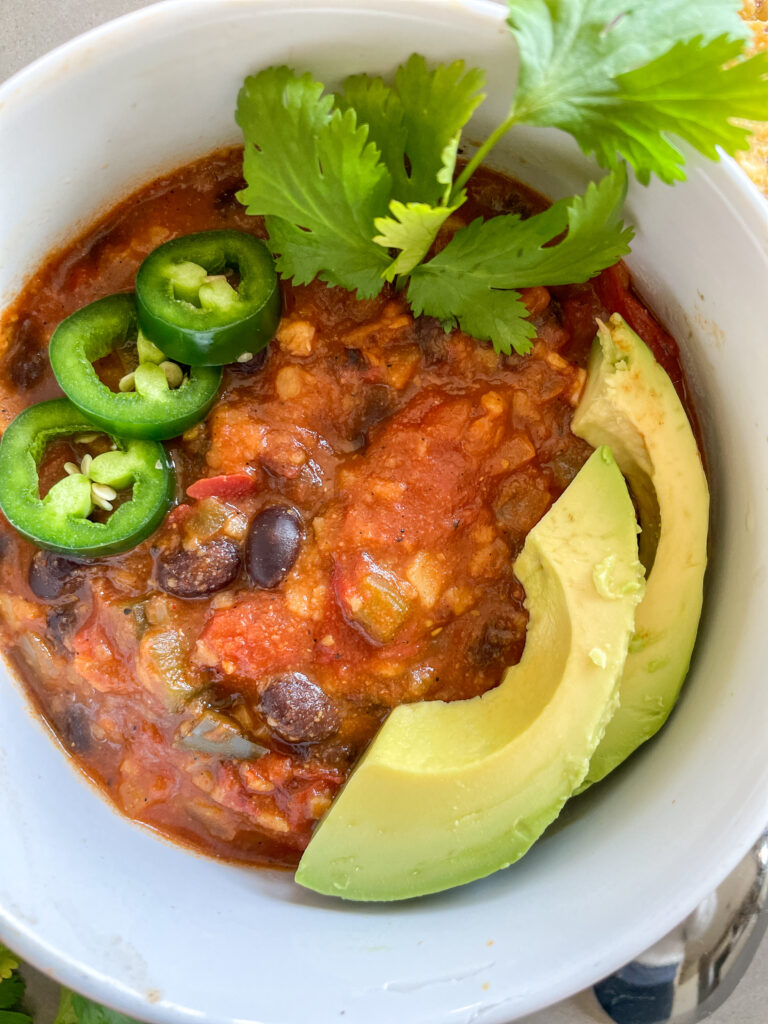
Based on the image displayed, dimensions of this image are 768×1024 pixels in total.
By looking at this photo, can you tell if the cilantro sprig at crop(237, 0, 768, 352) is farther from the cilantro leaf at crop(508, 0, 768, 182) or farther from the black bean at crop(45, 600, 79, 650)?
the black bean at crop(45, 600, 79, 650)

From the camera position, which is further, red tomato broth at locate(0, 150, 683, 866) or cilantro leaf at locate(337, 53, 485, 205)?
red tomato broth at locate(0, 150, 683, 866)

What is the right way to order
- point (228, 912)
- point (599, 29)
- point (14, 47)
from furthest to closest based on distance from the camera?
point (14, 47)
point (228, 912)
point (599, 29)

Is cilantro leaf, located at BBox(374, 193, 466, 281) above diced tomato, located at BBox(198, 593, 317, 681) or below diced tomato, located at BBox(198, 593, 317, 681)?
above

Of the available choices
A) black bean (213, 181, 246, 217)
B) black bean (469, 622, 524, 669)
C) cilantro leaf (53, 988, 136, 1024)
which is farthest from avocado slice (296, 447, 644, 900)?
black bean (213, 181, 246, 217)

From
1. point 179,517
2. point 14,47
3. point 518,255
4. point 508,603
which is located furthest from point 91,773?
point 14,47

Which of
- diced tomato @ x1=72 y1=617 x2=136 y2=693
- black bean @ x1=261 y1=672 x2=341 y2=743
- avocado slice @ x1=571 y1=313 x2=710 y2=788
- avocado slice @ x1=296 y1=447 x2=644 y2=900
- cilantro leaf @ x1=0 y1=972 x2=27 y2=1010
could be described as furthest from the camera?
cilantro leaf @ x1=0 y1=972 x2=27 y2=1010

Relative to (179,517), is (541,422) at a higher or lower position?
lower

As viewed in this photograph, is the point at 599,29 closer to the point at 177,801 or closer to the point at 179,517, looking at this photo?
the point at 179,517
